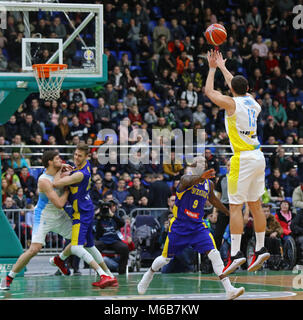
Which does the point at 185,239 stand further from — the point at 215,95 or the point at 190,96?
the point at 190,96

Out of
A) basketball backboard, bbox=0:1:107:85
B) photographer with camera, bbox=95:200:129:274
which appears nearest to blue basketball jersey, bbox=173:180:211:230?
basketball backboard, bbox=0:1:107:85

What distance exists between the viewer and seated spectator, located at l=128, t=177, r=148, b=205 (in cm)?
1705

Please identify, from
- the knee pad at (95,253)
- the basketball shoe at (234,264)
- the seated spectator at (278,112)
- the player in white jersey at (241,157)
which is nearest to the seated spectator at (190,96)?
the seated spectator at (278,112)

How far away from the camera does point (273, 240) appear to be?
51.1ft

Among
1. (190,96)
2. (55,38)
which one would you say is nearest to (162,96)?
(190,96)

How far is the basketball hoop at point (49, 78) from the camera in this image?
42.3 feet

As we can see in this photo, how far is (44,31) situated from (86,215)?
375cm

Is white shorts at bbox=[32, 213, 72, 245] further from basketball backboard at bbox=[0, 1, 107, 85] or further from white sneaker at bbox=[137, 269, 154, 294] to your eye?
basketball backboard at bbox=[0, 1, 107, 85]

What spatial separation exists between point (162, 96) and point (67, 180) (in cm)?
1062

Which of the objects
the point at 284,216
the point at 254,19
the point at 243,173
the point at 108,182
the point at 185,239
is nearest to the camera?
the point at 243,173

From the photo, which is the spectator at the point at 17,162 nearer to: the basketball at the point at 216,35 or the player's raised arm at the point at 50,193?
the player's raised arm at the point at 50,193

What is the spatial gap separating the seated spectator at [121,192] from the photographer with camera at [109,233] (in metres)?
2.01

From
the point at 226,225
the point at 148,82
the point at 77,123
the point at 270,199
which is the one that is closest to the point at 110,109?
the point at 77,123
